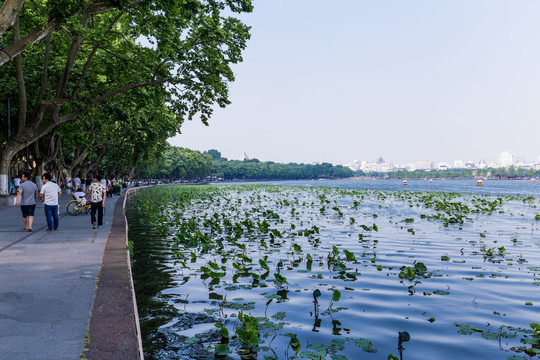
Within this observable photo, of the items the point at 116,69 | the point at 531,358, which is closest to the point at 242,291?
the point at 531,358

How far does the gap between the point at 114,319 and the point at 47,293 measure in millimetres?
1845

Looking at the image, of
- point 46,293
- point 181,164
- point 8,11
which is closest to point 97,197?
point 8,11

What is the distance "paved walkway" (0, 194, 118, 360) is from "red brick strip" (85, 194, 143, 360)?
13 cm

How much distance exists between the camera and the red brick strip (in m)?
4.30

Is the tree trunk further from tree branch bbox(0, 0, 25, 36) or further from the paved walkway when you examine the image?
tree branch bbox(0, 0, 25, 36)

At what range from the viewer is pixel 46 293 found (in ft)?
21.2

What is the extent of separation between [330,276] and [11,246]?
7.75 meters

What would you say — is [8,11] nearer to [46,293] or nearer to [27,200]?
[27,200]

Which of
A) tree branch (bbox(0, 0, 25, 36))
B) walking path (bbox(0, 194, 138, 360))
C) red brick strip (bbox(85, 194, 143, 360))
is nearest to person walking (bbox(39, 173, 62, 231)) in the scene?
walking path (bbox(0, 194, 138, 360))

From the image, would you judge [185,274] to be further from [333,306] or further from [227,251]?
[333,306]

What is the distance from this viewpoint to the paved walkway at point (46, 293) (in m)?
4.45

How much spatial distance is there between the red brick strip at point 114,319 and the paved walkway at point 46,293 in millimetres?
125

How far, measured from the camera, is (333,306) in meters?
7.03

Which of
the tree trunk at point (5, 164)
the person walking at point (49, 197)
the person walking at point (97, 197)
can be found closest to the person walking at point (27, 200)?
the person walking at point (49, 197)
